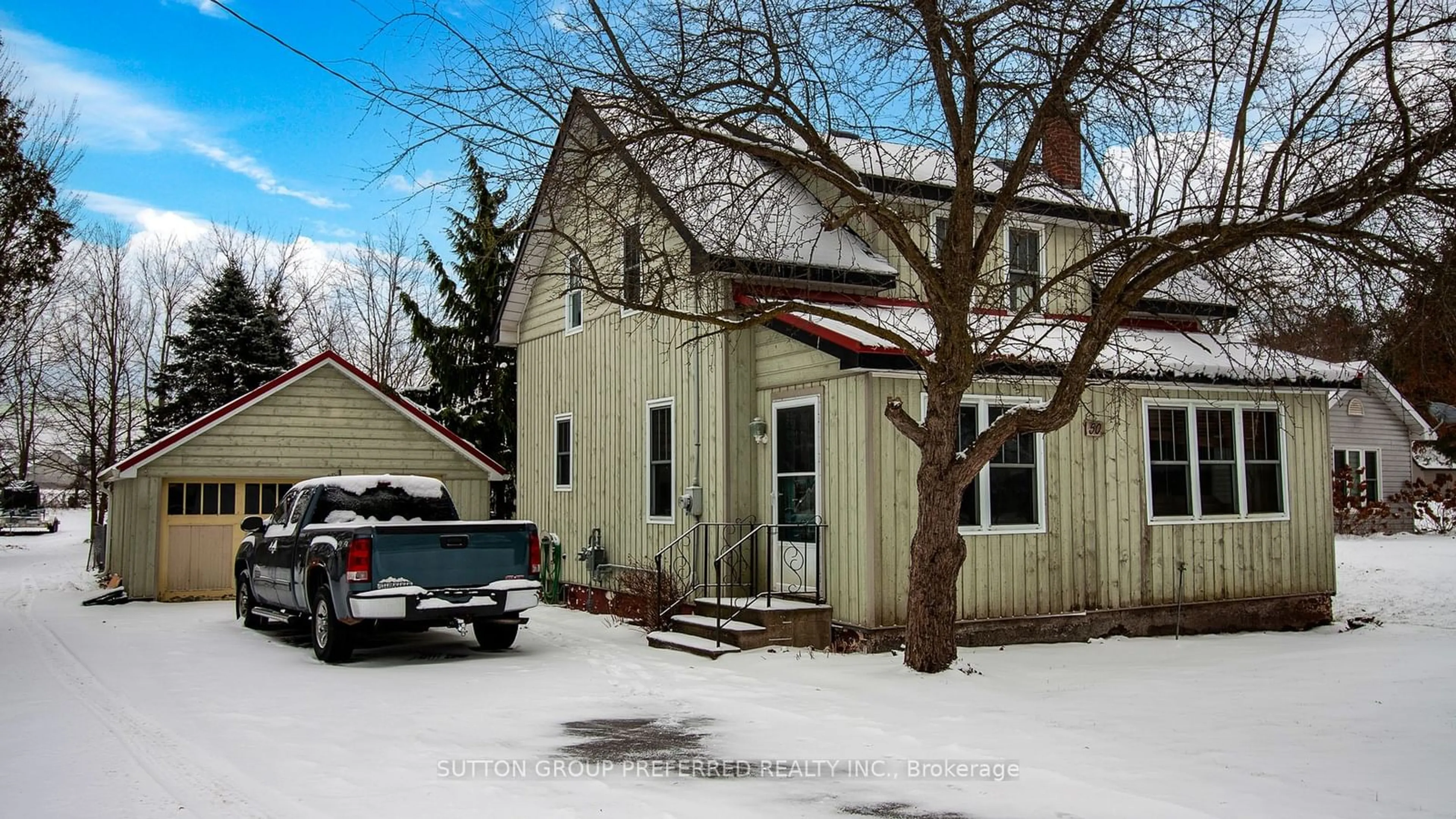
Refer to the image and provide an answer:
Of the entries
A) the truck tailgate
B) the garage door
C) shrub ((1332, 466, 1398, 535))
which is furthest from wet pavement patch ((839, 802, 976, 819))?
shrub ((1332, 466, 1398, 535))

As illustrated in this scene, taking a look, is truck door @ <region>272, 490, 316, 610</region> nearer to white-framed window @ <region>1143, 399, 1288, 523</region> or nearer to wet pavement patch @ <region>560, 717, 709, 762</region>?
wet pavement patch @ <region>560, 717, 709, 762</region>

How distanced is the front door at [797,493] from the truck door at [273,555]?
5.92m

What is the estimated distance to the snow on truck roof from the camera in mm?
13359

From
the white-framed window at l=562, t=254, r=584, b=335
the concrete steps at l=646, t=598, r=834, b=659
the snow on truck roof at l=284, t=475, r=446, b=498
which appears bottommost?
the concrete steps at l=646, t=598, r=834, b=659

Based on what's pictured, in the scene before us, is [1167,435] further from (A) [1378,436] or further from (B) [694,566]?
(A) [1378,436]

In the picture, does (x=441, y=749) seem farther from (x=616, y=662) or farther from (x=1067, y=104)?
(x=1067, y=104)

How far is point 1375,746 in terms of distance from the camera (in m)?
7.54

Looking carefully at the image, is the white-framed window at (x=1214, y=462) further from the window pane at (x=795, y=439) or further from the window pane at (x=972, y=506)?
the window pane at (x=795, y=439)

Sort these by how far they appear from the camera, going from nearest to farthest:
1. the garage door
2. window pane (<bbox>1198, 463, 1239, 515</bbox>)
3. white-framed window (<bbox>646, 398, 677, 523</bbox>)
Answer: window pane (<bbox>1198, 463, 1239, 515</bbox>) → white-framed window (<bbox>646, 398, 677, 523</bbox>) → the garage door

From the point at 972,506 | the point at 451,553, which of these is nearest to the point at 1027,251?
the point at 972,506

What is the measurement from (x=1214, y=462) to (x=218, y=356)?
2764 centimetres

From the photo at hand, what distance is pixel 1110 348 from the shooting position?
14.5m

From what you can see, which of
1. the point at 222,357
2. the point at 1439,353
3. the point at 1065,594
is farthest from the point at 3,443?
the point at 1439,353

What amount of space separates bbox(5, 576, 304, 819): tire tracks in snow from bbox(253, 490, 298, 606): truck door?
2247mm
